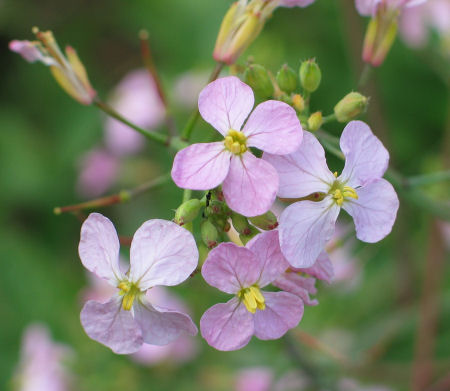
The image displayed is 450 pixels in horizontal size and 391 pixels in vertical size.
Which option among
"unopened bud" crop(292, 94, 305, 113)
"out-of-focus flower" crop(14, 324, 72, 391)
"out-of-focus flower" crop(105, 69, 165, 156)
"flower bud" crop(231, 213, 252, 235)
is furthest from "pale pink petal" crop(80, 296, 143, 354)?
"out-of-focus flower" crop(105, 69, 165, 156)

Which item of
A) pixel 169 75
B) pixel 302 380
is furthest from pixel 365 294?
pixel 169 75

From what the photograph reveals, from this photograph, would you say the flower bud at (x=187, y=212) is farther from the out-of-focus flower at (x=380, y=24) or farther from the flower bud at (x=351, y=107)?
the out-of-focus flower at (x=380, y=24)

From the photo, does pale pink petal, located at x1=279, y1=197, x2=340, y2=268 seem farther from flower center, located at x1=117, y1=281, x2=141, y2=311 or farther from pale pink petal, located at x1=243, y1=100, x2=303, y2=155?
flower center, located at x1=117, y1=281, x2=141, y2=311

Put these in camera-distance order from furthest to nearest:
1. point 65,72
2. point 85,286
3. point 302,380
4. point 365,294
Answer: point 85,286 < point 365,294 < point 302,380 < point 65,72

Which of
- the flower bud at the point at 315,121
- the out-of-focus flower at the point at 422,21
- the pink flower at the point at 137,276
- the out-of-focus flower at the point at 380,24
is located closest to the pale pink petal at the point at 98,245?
the pink flower at the point at 137,276

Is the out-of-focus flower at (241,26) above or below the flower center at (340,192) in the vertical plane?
above

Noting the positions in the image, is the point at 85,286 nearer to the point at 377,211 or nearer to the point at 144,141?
the point at 144,141

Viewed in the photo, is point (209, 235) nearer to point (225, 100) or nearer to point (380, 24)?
point (225, 100)
